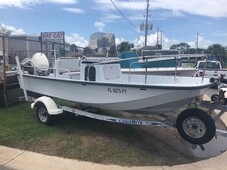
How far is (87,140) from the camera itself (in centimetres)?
627

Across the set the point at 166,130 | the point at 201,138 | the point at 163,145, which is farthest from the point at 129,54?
the point at 201,138

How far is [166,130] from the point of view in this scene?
7.40 m

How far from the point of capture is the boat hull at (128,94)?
5406 mm

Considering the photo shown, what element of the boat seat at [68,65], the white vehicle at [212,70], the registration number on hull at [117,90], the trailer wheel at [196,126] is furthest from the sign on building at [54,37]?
the trailer wheel at [196,126]

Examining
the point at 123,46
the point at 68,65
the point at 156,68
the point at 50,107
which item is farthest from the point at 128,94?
the point at 123,46

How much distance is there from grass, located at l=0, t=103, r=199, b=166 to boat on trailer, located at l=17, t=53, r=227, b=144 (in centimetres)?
49

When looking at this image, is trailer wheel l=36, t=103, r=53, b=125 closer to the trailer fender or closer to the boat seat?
the trailer fender

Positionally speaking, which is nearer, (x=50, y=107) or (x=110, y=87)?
(x=110, y=87)

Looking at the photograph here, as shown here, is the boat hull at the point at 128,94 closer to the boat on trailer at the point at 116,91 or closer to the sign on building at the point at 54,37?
the boat on trailer at the point at 116,91

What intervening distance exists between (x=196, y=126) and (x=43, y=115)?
4054 millimetres

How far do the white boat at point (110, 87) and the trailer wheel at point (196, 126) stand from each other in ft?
1.23

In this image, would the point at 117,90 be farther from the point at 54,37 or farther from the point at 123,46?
the point at 123,46

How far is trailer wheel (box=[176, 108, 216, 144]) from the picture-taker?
16.7 feet

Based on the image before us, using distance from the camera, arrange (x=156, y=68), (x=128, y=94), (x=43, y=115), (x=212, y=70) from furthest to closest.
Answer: (x=212, y=70)
(x=156, y=68)
(x=43, y=115)
(x=128, y=94)
